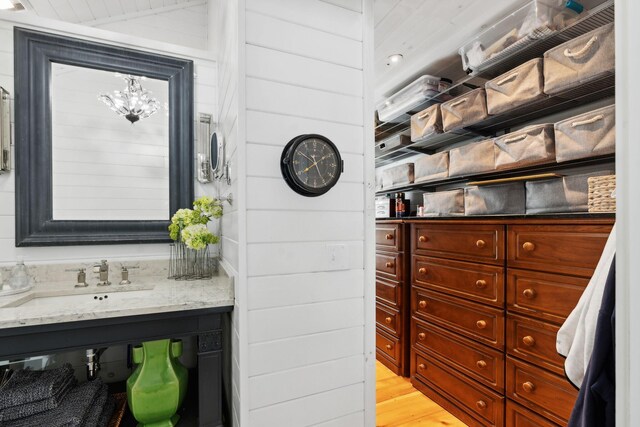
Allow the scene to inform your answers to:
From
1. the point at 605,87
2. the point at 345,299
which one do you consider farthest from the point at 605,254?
the point at 605,87

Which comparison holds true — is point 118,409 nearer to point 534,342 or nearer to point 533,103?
point 534,342

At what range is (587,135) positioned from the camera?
1.48 m

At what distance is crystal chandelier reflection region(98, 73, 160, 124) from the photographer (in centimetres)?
192

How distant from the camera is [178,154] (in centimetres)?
204

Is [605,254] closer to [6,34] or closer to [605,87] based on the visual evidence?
[605,87]

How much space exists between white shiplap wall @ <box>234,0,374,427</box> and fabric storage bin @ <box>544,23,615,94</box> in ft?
3.18

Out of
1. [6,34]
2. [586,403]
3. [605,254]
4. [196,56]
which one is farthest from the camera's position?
[196,56]

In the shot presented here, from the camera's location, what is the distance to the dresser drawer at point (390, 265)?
2.60m

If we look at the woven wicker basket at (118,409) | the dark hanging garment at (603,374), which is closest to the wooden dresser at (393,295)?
the dark hanging garment at (603,374)

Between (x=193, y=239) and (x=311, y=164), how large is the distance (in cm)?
86

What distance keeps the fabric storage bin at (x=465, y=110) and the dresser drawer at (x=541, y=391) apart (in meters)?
1.47

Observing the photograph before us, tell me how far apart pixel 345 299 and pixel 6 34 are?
7.55 ft

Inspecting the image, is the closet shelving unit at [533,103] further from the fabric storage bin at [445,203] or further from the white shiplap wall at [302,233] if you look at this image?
the white shiplap wall at [302,233]

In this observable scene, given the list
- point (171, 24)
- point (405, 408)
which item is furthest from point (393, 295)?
point (171, 24)
